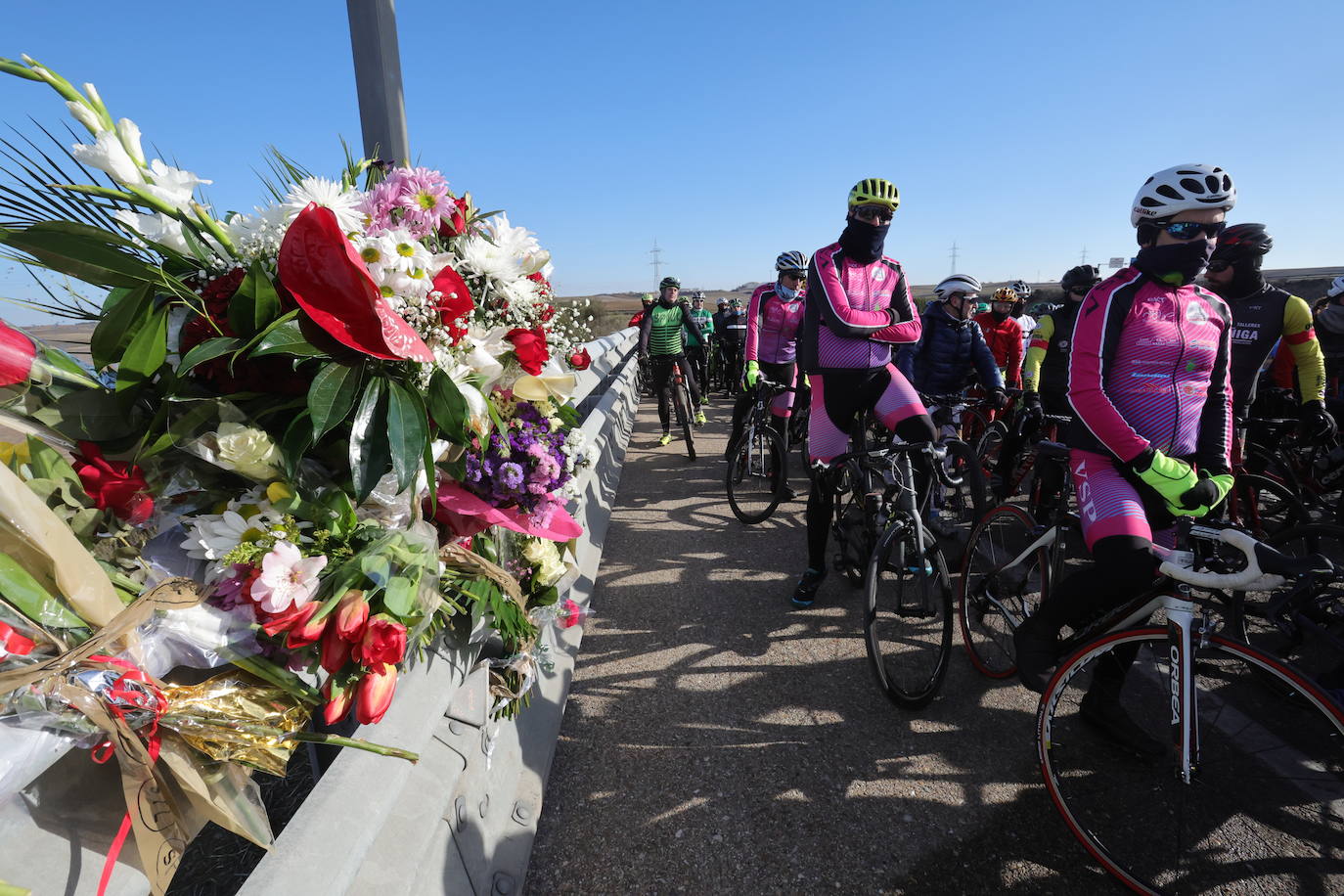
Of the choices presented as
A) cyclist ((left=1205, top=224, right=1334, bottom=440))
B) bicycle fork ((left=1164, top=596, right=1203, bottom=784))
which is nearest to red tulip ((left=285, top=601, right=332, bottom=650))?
bicycle fork ((left=1164, top=596, right=1203, bottom=784))

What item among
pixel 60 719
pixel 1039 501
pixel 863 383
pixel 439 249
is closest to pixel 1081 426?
pixel 863 383

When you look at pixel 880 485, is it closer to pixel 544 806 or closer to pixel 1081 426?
pixel 1081 426

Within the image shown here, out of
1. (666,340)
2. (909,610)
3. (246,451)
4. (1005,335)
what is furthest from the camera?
(666,340)

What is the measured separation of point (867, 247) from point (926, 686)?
2.53 metres

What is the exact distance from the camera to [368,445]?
1.43 meters

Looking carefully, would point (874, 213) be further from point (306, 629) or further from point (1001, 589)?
point (306, 629)

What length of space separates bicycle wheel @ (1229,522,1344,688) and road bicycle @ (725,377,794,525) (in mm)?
3311

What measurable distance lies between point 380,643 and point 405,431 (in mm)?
474

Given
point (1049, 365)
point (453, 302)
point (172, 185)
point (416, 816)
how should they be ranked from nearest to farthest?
point (172, 185), point (453, 302), point (416, 816), point (1049, 365)

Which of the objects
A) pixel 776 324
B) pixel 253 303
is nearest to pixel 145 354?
pixel 253 303

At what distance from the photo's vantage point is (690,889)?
230cm

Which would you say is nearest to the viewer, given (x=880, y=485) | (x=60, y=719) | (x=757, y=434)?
(x=60, y=719)

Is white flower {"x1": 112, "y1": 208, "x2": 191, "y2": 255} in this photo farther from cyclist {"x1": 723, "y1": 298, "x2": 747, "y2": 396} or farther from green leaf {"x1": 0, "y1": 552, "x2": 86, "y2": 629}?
cyclist {"x1": 723, "y1": 298, "x2": 747, "y2": 396}

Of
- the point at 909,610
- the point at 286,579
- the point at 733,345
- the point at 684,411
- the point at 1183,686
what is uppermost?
the point at 733,345
